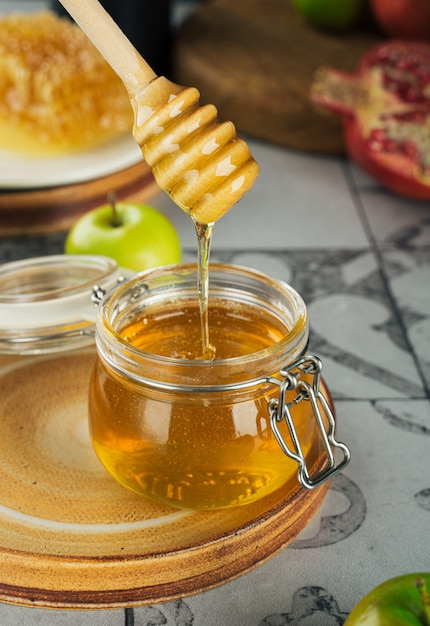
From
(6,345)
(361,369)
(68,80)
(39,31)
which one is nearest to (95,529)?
(6,345)

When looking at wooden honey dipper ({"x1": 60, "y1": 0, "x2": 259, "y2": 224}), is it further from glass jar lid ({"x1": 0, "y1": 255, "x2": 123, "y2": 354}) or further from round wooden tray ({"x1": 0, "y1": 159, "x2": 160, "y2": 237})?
round wooden tray ({"x1": 0, "y1": 159, "x2": 160, "y2": 237})

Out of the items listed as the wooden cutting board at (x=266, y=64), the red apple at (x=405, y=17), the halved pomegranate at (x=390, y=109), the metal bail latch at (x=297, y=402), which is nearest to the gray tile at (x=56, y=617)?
the metal bail latch at (x=297, y=402)

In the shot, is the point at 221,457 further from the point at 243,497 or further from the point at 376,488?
the point at 376,488

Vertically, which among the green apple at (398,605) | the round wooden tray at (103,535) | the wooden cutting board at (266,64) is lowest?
the green apple at (398,605)

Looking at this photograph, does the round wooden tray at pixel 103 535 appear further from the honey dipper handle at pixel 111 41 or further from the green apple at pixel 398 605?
the honey dipper handle at pixel 111 41

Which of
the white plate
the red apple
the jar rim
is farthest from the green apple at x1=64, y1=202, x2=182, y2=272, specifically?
the red apple

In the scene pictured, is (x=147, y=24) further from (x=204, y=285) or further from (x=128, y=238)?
(x=204, y=285)

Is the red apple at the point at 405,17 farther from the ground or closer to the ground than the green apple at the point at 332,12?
closer to the ground

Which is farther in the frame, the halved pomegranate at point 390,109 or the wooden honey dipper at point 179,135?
the halved pomegranate at point 390,109
